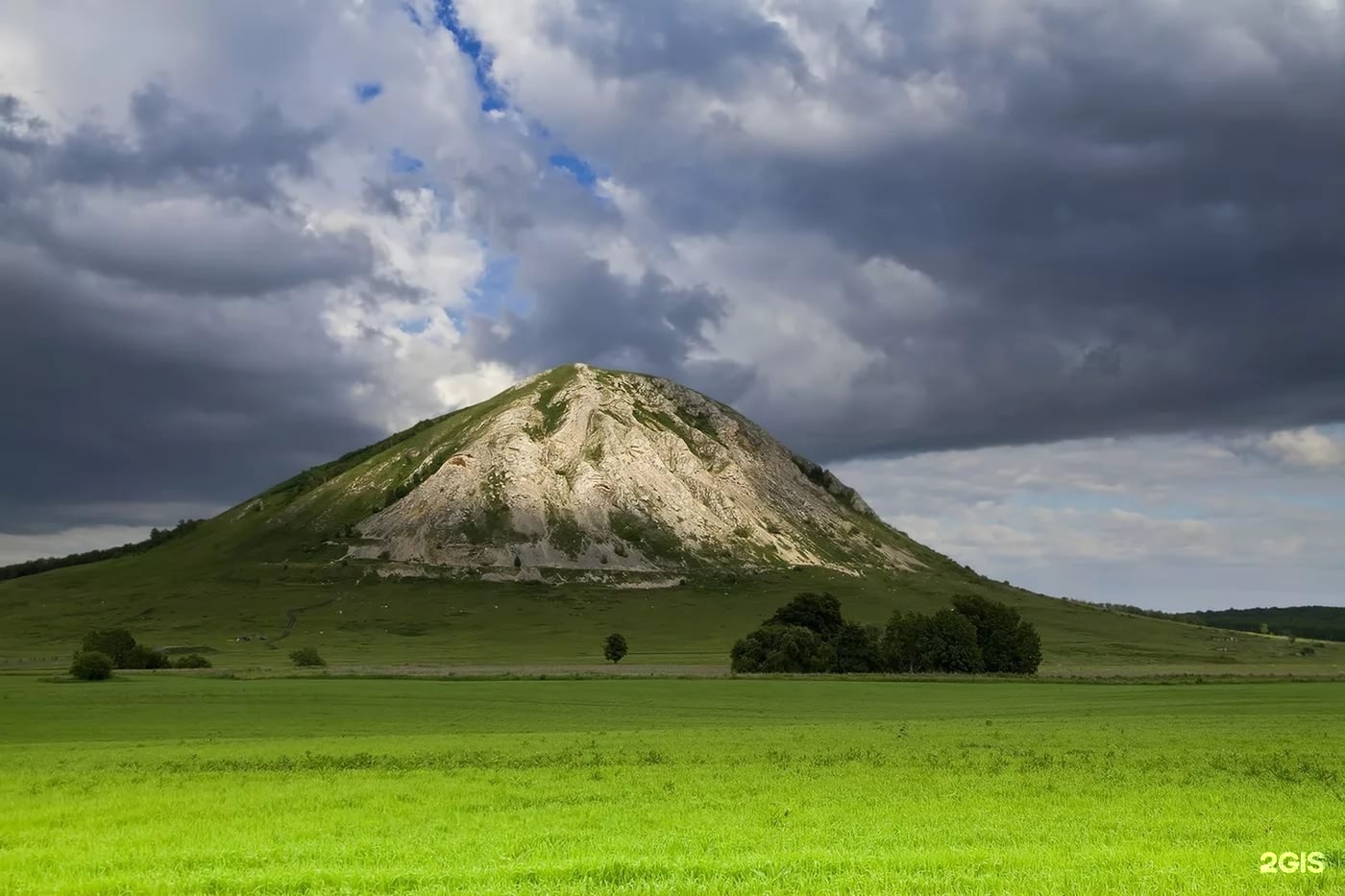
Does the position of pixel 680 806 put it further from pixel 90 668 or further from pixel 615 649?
pixel 615 649

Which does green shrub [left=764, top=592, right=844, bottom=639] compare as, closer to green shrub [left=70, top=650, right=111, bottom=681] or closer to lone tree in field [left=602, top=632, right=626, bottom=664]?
lone tree in field [left=602, top=632, right=626, bottom=664]

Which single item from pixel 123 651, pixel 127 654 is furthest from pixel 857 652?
pixel 123 651

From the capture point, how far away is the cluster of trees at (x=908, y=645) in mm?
114750

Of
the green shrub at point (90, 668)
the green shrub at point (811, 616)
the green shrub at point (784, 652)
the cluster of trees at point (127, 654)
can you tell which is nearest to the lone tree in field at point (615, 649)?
the green shrub at point (811, 616)

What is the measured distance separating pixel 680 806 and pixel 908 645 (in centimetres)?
9909

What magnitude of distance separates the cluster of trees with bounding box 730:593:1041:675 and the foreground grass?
195 feet

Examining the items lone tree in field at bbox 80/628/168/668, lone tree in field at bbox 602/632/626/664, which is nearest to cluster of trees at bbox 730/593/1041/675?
lone tree in field at bbox 602/632/626/664

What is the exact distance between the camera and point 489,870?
15727 millimetres

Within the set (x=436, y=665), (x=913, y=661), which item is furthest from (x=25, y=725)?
(x=913, y=661)

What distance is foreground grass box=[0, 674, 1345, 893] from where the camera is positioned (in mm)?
15422

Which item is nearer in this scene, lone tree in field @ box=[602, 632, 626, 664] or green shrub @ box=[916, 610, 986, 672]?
green shrub @ box=[916, 610, 986, 672]

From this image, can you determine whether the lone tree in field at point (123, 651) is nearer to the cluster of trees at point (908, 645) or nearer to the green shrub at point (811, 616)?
the cluster of trees at point (908, 645)

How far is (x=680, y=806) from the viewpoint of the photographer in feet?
76.6

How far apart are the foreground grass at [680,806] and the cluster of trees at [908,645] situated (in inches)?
2344
